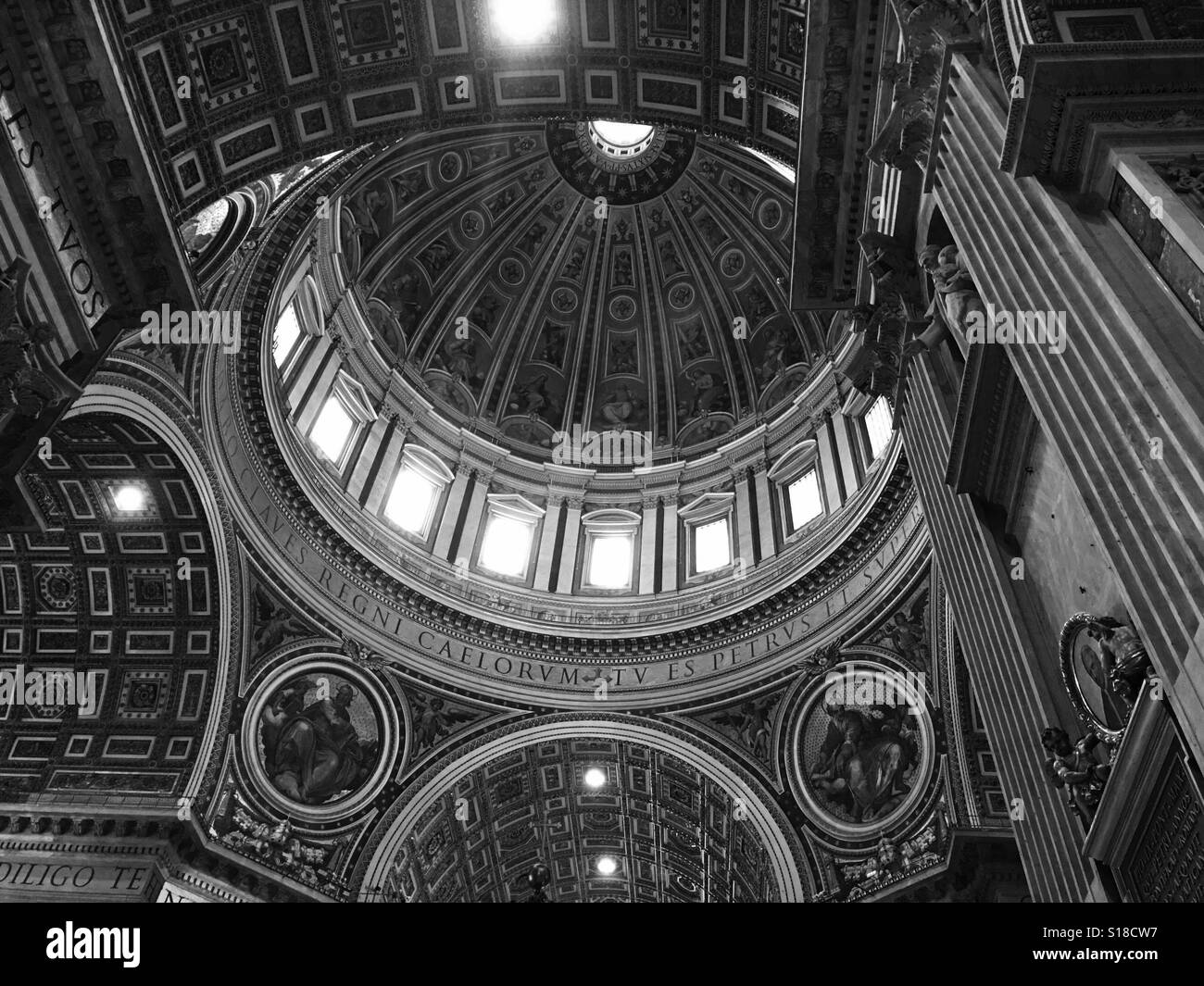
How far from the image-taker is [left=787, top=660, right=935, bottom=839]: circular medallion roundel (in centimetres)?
1791

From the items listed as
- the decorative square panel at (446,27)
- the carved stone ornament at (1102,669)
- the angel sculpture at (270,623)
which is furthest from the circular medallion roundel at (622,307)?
the carved stone ornament at (1102,669)

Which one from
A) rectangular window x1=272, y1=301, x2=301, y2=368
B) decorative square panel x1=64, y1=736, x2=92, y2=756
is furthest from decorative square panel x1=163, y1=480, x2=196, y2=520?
decorative square panel x1=64, y1=736, x2=92, y2=756

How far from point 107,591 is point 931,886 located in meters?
14.4

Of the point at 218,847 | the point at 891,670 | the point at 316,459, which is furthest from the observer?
the point at 316,459

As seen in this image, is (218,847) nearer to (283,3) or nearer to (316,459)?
(316,459)

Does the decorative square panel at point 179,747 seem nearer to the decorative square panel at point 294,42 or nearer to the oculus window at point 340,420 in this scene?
the oculus window at point 340,420

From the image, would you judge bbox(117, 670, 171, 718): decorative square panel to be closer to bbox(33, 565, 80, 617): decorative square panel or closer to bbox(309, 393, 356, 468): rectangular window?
bbox(33, 565, 80, 617): decorative square panel

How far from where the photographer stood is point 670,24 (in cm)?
1423

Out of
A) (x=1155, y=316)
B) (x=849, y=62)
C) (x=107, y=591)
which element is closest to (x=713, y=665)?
(x=107, y=591)

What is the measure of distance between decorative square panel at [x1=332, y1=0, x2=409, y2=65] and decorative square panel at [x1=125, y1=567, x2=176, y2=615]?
951 centimetres

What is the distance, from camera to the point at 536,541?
995 inches

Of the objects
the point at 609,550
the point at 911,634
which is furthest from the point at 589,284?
the point at 911,634

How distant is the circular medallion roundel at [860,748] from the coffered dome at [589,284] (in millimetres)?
9165

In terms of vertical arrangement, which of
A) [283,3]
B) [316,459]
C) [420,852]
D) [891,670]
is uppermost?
[316,459]
